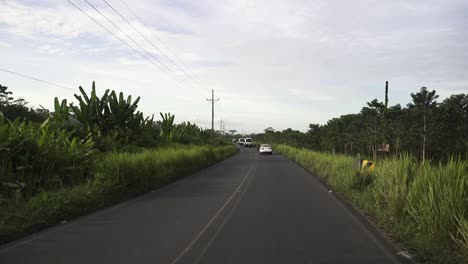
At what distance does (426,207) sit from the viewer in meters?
7.50

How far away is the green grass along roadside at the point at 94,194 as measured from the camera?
867 cm

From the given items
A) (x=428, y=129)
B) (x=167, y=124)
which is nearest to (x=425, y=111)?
(x=428, y=129)

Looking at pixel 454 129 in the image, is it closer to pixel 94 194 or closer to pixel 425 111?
pixel 425 111

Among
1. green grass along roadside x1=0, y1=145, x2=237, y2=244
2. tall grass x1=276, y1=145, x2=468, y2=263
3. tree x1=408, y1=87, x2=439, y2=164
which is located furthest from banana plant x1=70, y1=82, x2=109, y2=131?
tree x1=408, y1=87, x2=439, y2=164

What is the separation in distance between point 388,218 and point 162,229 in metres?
4.75

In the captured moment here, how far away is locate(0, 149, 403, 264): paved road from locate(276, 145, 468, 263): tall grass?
1.61ft

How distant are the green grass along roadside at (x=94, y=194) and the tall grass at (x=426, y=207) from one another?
693cm

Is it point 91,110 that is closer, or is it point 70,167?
point 70,167

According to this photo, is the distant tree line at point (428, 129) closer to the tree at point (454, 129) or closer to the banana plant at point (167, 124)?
the tree at point (454, 129)

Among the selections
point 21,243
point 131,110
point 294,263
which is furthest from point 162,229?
point 131,110

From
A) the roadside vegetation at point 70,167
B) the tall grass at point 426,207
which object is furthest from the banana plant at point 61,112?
the tall grass at point 426,207

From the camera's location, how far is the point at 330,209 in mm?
11453

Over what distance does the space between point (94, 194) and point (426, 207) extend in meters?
8.23

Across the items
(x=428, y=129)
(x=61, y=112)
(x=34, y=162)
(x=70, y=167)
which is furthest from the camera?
(x=428, y=129)
